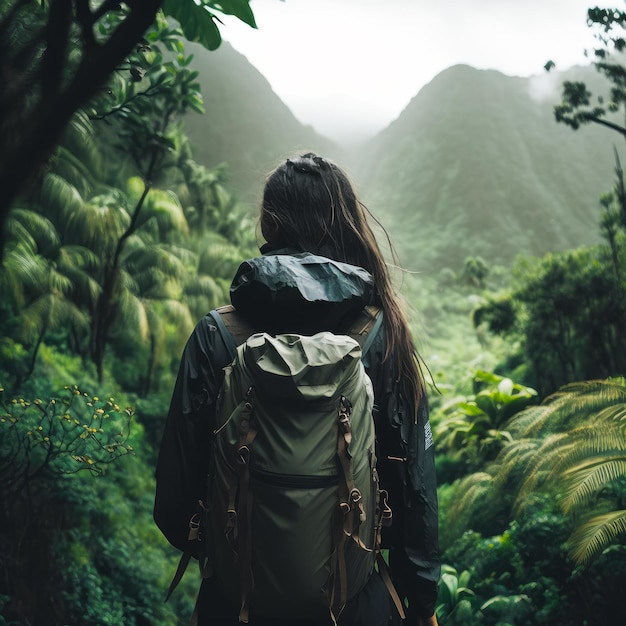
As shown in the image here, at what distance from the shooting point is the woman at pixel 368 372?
137 cm

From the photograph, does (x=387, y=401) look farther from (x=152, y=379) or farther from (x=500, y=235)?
(x=500, y=235)

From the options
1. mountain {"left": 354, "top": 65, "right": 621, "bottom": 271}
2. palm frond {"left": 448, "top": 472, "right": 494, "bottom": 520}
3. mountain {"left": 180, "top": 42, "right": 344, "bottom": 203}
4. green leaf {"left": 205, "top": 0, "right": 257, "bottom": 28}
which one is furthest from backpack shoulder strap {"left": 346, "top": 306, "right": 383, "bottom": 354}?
mountain {"left": 354, "top": 65, "right": 621, "bottom": 271}

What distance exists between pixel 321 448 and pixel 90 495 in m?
5.50

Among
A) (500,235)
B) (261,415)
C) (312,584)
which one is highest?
(500,235)

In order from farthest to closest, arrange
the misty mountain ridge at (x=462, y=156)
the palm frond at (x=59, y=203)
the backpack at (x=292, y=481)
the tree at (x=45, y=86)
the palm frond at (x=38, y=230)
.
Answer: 1. the misty mountain ridge at (x=462, y=156)
2. the palm frond at (x=59, y=203)
3. the palm frond at (x=38, y=230)
4. the backpack at (x=292, y=481)
5. the tree at (x=45, y=86)

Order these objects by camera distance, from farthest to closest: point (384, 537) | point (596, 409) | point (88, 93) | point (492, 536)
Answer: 1. point (492, 536)
2. point (596, 409)
3. point (384, 537)
4. point (88, 93)

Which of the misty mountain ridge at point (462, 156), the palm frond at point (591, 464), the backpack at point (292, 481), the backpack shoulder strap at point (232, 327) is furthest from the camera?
the misty mountain ridge at point (462, 156)

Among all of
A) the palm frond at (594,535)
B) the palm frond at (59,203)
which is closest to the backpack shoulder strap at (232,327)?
the palm frond at (594,535)

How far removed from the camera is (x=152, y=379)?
1329cm

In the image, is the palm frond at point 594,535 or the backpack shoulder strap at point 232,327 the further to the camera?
the palm frond at point 594,535

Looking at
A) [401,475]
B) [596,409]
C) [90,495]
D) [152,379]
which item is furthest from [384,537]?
[152,379]

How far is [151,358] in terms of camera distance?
Result: 1302 centimetres

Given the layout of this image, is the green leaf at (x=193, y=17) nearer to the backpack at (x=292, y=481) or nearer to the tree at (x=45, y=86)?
the tree at (x=45, y=86)

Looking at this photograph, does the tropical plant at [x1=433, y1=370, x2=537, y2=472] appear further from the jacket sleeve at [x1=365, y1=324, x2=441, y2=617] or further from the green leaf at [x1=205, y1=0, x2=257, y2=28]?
the green leaf at [x1=205, y1=0, x2=257, y2=28]
